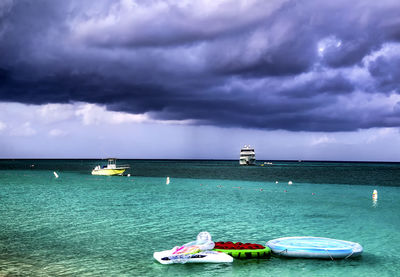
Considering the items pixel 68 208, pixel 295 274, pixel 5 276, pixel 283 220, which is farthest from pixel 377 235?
pixel 68 208

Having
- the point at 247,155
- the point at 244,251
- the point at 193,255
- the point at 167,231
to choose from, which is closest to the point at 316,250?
the point at 244,251

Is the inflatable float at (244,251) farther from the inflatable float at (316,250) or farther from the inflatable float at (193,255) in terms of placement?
the inflatable float at (316,250)

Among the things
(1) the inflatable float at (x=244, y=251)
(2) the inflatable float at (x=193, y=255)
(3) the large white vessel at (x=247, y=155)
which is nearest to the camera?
(2) the inflatable float at (x=193, y=255)

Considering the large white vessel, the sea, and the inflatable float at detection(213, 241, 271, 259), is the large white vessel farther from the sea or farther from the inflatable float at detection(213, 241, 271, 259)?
the inflatable float at detection(213, 241, 271, 259)

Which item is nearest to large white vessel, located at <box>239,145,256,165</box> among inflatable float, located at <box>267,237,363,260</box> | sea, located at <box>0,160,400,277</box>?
sea, located at <box>0,160,400,277</box>

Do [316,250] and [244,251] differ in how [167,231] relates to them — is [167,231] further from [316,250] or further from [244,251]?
[316,250]

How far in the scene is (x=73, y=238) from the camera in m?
23.4

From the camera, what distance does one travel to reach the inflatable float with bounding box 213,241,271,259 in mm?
19156

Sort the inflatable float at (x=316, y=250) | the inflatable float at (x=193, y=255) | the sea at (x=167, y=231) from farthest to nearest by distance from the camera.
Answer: the inflatable float at (x=316, y=250), the inflatable float at (x=193, y=255), the sea at (x=167, y=231)

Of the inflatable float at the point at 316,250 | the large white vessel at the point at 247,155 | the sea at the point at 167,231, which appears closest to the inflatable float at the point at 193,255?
the sea at the point at 167,231

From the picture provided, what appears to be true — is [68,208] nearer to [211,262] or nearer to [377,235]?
[211,262]

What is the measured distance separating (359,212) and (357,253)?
20.4 metres

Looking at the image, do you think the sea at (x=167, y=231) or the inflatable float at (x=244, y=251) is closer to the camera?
the sea at (x=167, y=231)

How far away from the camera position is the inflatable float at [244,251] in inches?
754
